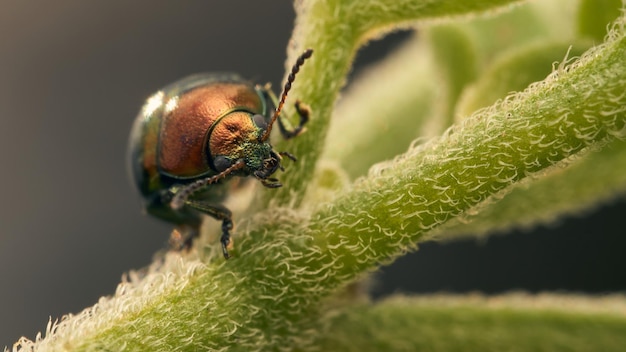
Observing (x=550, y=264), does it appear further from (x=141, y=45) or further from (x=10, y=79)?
(x=10, y=79)

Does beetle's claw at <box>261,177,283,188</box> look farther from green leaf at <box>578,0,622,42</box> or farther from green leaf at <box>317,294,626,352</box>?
green leaf at <box>578,0,622,42</box>

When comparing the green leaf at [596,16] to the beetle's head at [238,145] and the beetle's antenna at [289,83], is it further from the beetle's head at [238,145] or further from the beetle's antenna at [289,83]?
the beetle's head at [238,145]

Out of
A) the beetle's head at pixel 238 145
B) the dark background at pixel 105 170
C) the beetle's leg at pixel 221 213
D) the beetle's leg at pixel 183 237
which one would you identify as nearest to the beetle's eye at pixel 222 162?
the beetle's head at pixel 238 145

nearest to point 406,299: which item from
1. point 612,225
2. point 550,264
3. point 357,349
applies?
point 357,349

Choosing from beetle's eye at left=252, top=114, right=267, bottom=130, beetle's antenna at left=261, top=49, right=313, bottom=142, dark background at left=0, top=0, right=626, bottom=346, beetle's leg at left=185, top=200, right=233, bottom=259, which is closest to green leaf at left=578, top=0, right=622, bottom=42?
beetle's antenna at left=261, top=49, right=313, bottom=142

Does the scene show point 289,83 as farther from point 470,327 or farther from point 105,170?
point 105,170

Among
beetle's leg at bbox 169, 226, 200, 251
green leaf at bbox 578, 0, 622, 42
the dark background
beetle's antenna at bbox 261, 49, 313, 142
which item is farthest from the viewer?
the dark background
